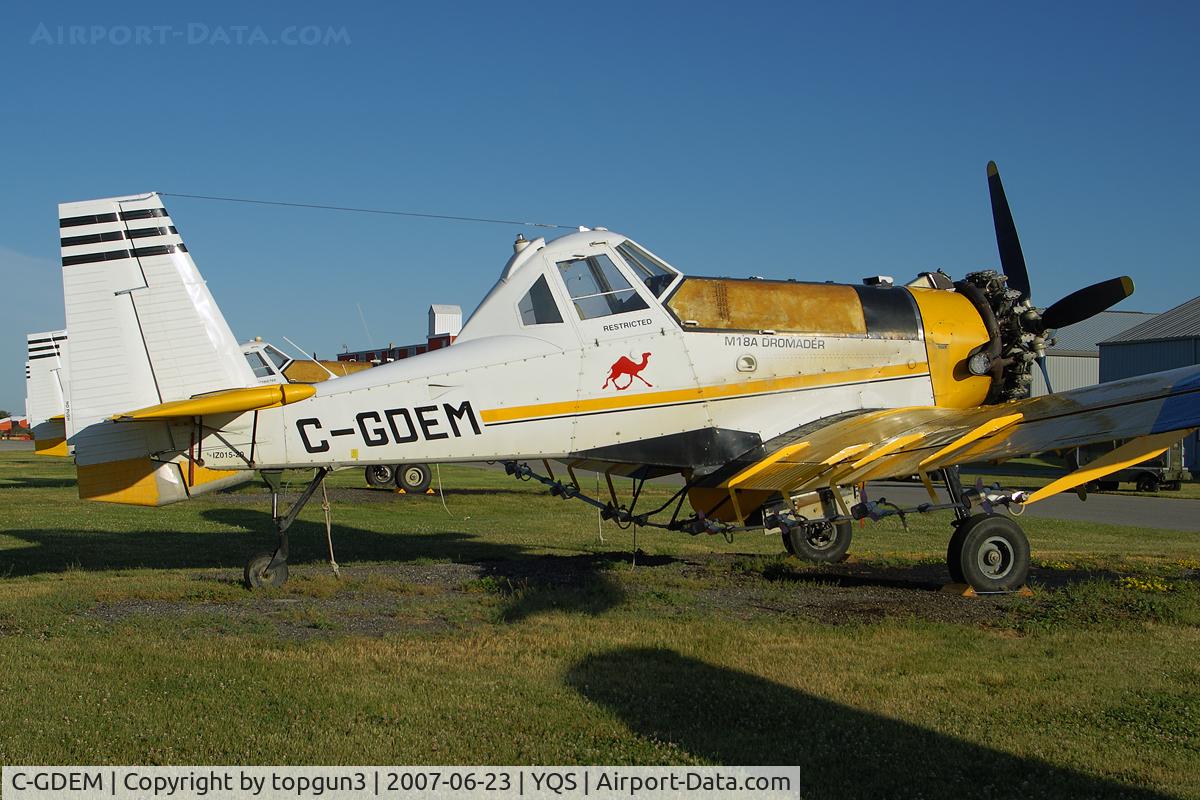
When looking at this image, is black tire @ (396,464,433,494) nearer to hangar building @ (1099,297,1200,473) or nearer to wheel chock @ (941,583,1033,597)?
wheel chock @ (941,583,1033,597)

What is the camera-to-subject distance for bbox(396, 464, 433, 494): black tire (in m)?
25.0

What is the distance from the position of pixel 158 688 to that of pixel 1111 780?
542 cm

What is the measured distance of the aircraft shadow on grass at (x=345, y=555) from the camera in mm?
9820

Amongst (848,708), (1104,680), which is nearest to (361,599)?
(848,708)

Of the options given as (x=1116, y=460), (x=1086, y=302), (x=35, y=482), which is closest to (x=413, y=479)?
(x=35, y=482)

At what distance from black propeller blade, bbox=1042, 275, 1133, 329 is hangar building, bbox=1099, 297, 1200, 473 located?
3272 cm

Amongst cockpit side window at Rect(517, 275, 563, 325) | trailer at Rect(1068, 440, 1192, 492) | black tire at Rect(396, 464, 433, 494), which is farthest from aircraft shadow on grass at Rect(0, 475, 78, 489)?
trailer at Rect(1068, 440, 1192, 492)

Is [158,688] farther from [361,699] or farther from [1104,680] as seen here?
[1104,680]

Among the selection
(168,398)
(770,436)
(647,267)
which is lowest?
(770,436)

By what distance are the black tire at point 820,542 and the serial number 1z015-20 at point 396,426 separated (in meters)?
4.79

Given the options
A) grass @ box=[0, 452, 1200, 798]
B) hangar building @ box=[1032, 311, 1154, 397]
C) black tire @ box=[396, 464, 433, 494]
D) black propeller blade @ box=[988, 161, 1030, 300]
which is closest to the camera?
grass @ box=[0, 452, 1200, 798]

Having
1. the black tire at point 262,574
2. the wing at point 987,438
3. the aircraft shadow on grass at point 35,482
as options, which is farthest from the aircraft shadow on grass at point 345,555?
the aircraft shadow on grass at point 35,482

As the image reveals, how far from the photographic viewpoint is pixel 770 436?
1009cm

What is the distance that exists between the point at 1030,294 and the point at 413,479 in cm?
1682
